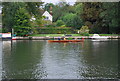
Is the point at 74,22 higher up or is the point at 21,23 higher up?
the point at 74,22

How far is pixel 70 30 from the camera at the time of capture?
72812mm

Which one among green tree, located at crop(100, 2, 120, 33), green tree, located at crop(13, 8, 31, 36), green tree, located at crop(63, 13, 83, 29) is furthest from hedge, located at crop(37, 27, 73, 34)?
green tree, located at crop(100, 2, 120, 33)

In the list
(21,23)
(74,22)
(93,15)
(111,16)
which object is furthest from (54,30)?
(111,16)

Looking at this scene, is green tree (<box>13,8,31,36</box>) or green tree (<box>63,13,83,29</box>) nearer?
green tree (<box>13,8,31,36</box>)

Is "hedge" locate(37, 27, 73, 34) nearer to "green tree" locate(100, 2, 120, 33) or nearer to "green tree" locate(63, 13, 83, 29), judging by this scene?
"green tree" locate(63, 13, 83, 29)

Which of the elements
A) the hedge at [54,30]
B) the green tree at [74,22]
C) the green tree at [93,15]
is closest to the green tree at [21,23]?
the hedge at [54,30]

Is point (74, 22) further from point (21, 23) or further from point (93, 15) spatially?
point (21, 23)

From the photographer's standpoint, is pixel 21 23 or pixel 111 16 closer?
pixel 111 16

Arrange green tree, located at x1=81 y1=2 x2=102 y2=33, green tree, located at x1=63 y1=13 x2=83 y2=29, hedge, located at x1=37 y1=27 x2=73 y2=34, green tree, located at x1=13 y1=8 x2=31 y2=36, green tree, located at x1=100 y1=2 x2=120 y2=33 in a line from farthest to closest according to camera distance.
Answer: green tree, located at x1=63 y1=13 x2=83 y2=29, hedge, located at x1=37 y1=27 x2=73 y2=34, green tree, located at x1=81 y1=2 x2=102 y2=33, green tree, located at x1=13 y1=8 x2=31 y2=36, green tree, located at x1=100 y1=2 x2=120 y2=33

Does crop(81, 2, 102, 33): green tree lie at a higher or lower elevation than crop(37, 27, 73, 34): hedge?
higher

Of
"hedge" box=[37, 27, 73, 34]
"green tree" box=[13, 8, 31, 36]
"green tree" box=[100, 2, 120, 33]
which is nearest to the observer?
"green tree" box=[100, 2, 120, 33]

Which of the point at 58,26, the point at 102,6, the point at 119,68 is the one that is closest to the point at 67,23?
the point at 58,26

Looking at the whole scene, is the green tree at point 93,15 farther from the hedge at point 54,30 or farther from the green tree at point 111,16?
the hedge at point 54,30

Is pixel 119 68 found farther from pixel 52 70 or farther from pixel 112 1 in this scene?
pixel 112 1
